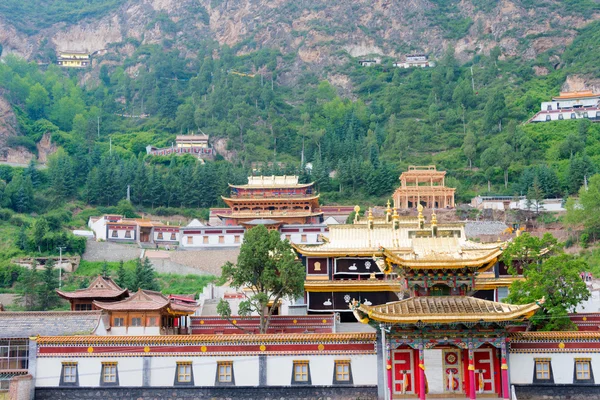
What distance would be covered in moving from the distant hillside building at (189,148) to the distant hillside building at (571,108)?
126 ft

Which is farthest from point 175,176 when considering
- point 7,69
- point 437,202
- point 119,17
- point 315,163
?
point 119,17

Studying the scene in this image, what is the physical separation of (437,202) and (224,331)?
4452 centimetres

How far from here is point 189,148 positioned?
102m

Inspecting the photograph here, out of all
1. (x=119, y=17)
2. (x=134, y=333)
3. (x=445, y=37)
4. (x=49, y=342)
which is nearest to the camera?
(x=49, y=342)

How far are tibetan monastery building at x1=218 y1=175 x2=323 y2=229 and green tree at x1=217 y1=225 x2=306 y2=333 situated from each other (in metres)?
35.3

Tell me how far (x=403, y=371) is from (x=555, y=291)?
7750 mm

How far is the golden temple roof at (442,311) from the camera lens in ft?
83.0

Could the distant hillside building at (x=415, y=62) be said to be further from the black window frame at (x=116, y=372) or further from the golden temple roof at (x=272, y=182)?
the black window frame at (x=116, y=372)

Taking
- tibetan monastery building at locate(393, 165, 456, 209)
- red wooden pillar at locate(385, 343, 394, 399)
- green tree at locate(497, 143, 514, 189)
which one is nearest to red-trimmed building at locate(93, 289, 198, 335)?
red wooden pillar at locate(385, 343, 394, 399)

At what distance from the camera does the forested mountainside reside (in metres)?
83.8

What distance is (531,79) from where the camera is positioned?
378 ft

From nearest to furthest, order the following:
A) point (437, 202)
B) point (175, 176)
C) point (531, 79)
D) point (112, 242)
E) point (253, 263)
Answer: point (253, 263) → point (112, 242) → point (437, 202) → point (175, 176) → point (531, 79)

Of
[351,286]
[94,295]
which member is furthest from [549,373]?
[94,295]

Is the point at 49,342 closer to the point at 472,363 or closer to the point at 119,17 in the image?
the point at 472,363
